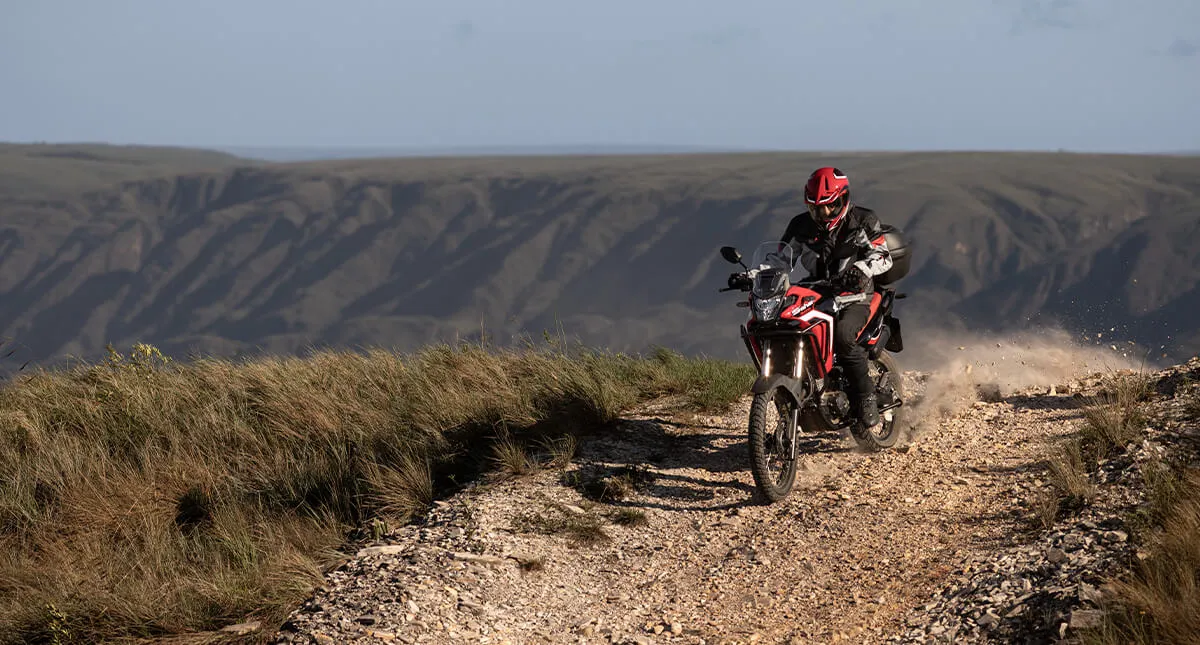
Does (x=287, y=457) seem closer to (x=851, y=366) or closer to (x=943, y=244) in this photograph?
(x=851, y=366)

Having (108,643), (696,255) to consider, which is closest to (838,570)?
(108,643)

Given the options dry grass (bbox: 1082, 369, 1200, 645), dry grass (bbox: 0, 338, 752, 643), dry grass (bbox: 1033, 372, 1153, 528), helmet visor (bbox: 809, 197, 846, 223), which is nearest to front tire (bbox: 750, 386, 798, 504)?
dry grass (bbox: 0, 338, 752, 643)

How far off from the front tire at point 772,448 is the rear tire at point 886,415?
837 millimetres

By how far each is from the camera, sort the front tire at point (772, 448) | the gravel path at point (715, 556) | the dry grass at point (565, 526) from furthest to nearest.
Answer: the front tire at point (772, 448) < the dry grass at point (565, 526) < the gravel path at point (715, 556)

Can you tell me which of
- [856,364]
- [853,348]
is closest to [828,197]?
[853,348]

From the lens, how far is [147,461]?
7711 mm

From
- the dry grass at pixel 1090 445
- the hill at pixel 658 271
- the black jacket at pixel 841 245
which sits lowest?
the hill at pixel 658 271

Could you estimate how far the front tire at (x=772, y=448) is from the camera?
260 inches

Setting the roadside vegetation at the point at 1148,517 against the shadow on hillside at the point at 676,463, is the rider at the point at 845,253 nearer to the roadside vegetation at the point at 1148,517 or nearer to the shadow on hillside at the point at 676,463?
the shadow on hillside at the point at 676,463

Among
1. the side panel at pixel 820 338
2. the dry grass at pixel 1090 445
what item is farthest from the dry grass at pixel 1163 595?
the side panel at pixel 820 338

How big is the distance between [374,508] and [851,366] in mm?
3259

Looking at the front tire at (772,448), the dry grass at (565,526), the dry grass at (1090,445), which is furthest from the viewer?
the front tire at (772,448)

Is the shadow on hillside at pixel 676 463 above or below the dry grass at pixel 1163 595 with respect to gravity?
below

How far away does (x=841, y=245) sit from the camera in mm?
7445
